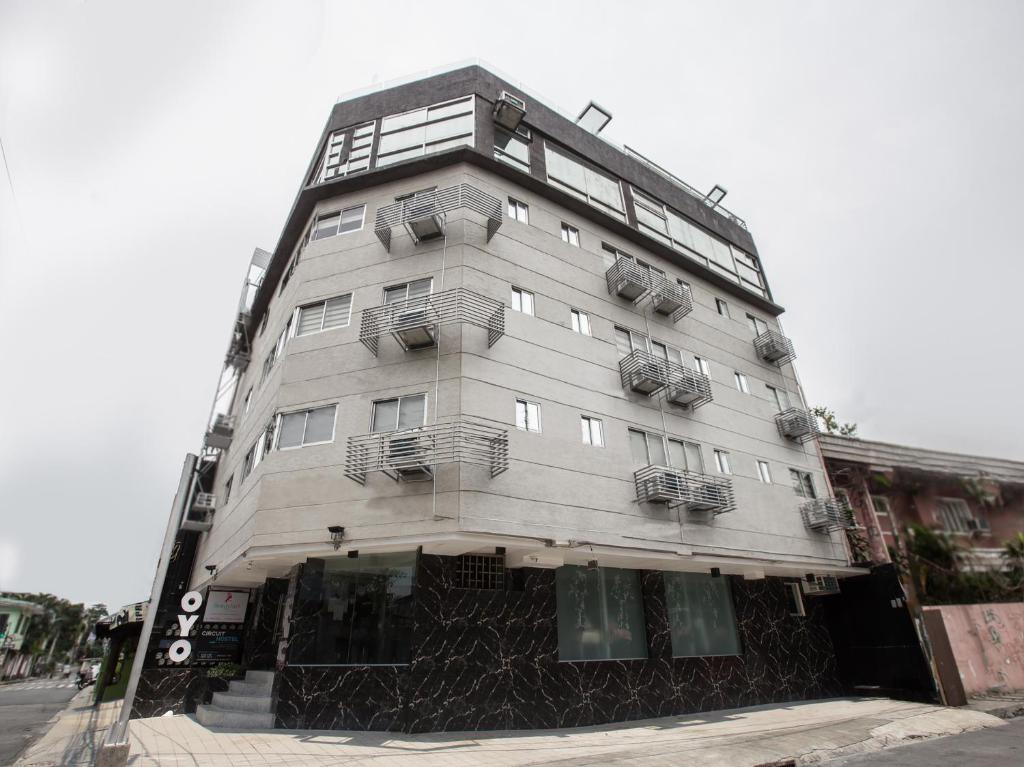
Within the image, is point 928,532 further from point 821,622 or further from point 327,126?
point 327,126

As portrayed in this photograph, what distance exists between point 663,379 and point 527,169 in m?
10.0

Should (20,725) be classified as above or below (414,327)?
below

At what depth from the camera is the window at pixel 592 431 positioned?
647 inches

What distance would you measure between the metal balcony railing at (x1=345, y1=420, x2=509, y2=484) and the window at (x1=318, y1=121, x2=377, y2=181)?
11891mm

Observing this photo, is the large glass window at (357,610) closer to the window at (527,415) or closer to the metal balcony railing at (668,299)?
the window at (527,415)

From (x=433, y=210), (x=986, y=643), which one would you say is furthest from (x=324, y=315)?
(x=986, y=643)

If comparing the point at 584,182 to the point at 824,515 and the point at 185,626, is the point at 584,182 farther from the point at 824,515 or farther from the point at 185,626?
the point at 185,626

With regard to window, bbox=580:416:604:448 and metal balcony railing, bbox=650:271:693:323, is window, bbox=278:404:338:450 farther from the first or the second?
metal balcony railing, bbox=650:271:693:323

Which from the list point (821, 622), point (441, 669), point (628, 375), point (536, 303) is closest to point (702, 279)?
point (628, 375)

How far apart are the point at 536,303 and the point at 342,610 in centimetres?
1087

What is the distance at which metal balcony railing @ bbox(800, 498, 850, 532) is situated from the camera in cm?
2023

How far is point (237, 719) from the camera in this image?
12.8m

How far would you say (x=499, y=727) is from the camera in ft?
41.0

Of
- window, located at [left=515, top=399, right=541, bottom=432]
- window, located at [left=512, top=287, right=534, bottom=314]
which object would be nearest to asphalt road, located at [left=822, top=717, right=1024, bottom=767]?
window, located at [left=515, top=399, right=541, bottom=432]
